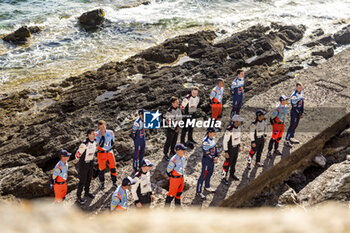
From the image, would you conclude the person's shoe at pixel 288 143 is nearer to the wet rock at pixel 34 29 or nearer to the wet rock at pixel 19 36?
the wet rock at pixel 19 36

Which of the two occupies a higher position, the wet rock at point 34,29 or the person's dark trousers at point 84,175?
the person's dark trousers at point 84,175

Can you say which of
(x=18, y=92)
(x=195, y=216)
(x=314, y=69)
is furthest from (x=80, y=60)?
(x=195, y=216)

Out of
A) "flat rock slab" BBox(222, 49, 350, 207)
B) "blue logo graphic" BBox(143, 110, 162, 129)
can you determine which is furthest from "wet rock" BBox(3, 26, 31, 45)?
"flat rock slab" BBox(222, 49, 350, 207)

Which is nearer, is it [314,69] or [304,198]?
[304,198]

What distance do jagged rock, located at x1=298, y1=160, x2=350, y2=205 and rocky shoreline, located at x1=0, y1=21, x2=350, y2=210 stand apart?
228 cm

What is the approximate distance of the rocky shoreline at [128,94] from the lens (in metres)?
9.85

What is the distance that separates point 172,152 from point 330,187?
4175 millimetres

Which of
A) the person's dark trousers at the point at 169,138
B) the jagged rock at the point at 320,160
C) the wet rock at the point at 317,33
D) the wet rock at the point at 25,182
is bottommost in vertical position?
the jagged rock at the point at 320,160

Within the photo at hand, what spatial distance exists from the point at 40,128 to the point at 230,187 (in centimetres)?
677

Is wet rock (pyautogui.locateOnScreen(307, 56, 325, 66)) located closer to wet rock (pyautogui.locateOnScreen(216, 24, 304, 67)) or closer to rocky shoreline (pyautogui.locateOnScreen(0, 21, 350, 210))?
rocky shoreline (pyautogui.locateOnScreen(0, 21, 350, 210))

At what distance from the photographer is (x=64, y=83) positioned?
1662 centimetres

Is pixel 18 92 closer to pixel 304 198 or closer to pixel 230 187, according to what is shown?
pixel 230 187

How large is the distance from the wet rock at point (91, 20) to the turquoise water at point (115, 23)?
0.60 metres

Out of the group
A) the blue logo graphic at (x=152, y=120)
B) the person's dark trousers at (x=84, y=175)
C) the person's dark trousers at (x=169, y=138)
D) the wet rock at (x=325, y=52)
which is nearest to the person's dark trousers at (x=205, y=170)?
the person's dark trousers at (x=169, y=138)
